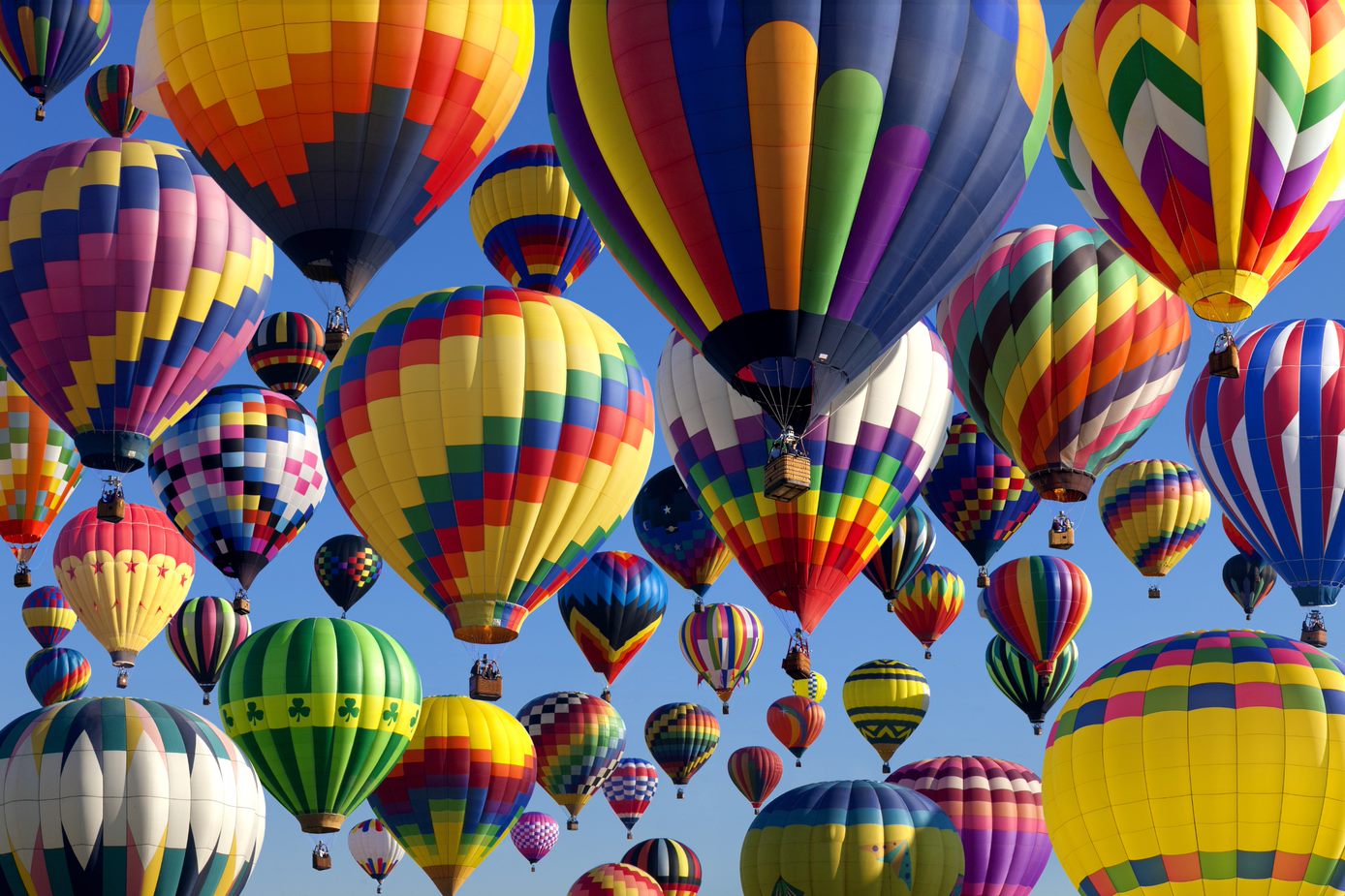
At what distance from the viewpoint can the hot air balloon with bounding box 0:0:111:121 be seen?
28.6m

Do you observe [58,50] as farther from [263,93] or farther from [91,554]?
[263,93]

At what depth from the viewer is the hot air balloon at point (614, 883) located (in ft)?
105

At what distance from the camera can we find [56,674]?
36.8 metres

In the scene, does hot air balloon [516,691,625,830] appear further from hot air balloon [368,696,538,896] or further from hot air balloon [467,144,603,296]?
hot air balloon [467,144,603,296]

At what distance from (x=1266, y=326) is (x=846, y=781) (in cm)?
721

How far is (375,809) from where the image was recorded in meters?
26.5

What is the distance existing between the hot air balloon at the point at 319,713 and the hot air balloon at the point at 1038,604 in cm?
999

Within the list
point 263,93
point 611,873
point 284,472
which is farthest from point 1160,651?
point 611,873

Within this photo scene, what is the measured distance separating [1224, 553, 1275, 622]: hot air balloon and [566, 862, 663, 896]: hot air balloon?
1104 centimetres

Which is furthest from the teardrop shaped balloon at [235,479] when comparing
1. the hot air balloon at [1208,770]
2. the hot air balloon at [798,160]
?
the hot air balloon at [798,160]

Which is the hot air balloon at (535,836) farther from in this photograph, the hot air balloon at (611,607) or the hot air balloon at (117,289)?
Result: the hot air balloon at (117,289)

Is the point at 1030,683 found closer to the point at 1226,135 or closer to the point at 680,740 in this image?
the point at 680,740

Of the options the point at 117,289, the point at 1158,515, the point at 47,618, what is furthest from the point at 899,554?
the point at 47,618

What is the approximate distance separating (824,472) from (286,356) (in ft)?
42.9
